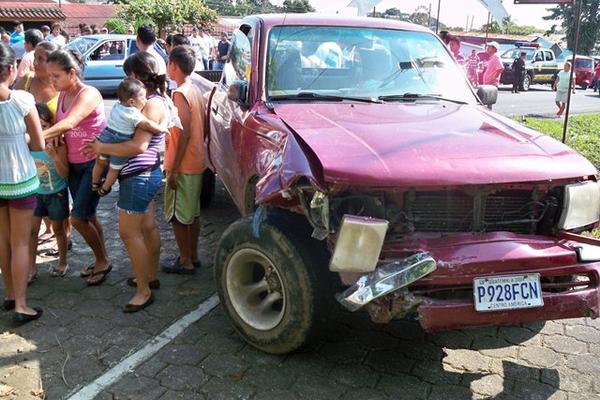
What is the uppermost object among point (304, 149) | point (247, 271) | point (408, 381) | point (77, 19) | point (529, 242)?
point (77, 19)

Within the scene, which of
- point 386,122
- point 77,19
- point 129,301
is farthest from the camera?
point 77,19

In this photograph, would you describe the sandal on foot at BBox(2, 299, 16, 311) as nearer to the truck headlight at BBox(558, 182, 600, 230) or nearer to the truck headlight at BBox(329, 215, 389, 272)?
the truck headlight at BBox(329, 215, 389, 272)

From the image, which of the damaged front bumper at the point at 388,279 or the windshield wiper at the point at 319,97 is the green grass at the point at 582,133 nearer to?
the windshield wiper at the point at 319,97

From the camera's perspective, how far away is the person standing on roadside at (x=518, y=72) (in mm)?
23781

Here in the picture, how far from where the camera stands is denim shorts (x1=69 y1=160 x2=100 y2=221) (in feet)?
13.8

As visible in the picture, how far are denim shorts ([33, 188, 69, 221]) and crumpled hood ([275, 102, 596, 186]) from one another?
1.86 metres

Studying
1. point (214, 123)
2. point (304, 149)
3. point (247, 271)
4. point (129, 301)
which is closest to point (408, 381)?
point (247, 271)

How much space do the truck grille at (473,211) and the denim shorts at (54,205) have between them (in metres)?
2.73

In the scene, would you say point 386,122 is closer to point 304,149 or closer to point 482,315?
point 304,149

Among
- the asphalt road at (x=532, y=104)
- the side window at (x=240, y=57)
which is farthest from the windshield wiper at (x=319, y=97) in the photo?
the asphalt road at (x=532, y=104)

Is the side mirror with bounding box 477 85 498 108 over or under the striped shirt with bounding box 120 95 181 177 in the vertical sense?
Result: over

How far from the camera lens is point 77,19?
33.7 meters

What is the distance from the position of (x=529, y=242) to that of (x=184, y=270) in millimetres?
2708

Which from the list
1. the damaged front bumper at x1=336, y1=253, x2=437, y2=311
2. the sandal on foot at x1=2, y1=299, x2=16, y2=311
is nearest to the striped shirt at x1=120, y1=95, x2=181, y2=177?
the sandal on foot at x1=2, y1=299, x2=16, y2=311
